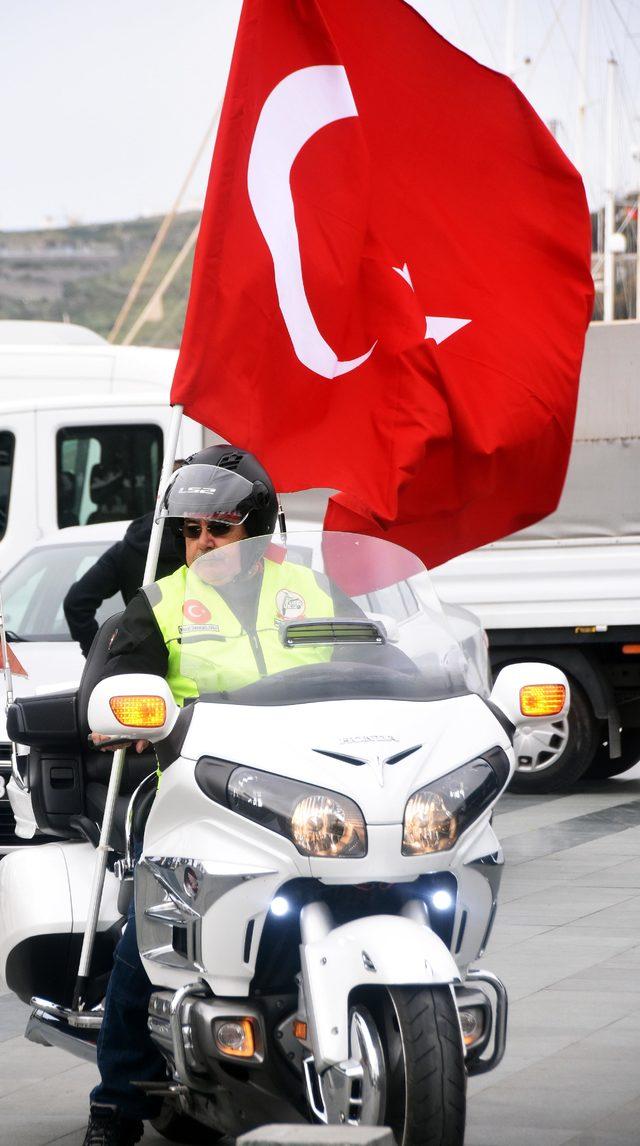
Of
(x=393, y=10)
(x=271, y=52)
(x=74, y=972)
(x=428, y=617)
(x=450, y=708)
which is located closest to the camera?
(x=450, y=708)

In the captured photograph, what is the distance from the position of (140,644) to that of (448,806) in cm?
88

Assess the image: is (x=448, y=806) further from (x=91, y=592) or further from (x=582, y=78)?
(x=582, y=78)

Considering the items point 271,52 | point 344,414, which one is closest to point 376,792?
point 344,414

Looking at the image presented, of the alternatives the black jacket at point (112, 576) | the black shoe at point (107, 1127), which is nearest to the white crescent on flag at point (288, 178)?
the black shoe at point (107, 1127)

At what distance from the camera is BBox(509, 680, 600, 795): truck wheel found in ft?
38.7

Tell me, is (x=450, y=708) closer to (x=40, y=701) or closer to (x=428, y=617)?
(x=428, y=617)

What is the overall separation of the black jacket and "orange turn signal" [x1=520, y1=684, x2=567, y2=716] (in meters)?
4.69

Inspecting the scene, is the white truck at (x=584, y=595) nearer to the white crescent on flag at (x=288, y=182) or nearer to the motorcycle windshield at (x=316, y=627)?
the white crescent on flag at (x=288, y=182)

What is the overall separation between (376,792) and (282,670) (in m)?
0.40

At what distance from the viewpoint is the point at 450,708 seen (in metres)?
3.81

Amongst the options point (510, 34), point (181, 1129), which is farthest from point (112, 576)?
point (510, 34)

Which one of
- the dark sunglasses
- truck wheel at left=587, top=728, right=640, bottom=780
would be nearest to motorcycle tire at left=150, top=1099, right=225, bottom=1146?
the dark sunglasses

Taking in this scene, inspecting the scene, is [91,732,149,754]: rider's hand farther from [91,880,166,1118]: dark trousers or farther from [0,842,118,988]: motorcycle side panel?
[0,842,118,988]: motorcycle side panel

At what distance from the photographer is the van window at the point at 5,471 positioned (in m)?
14.2
